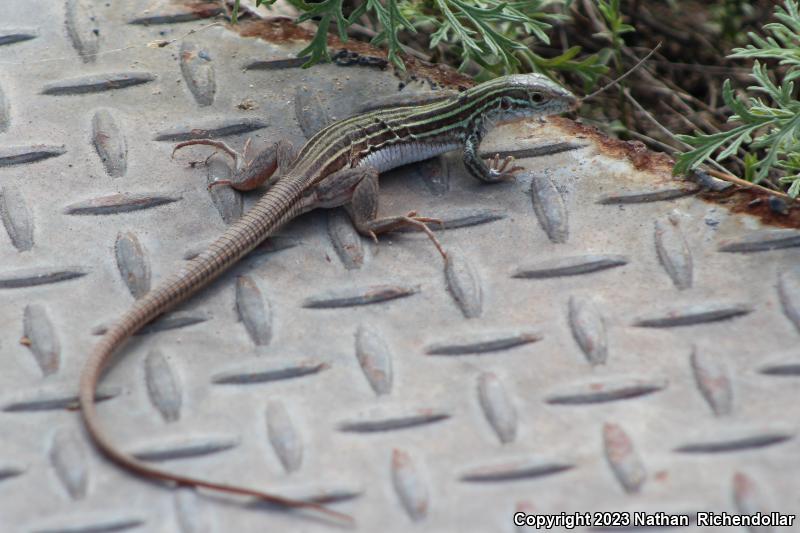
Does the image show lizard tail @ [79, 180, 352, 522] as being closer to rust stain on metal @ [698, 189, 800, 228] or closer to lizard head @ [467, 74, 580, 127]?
lizard head @ [467, 74, 580, 127]

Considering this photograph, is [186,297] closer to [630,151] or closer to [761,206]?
[630,151]

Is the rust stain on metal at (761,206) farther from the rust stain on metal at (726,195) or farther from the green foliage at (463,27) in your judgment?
the green foliage at (463,27)

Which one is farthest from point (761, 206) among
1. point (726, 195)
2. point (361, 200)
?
point (361, 200)

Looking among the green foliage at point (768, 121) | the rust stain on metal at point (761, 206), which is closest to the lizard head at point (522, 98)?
the green foliage at point (768, 121)

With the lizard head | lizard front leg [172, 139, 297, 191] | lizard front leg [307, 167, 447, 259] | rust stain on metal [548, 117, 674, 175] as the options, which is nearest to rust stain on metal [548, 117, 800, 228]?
rust stain on metal [548, 117, 674, 175]

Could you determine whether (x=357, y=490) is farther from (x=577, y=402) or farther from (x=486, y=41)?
(x=486, y=41)
